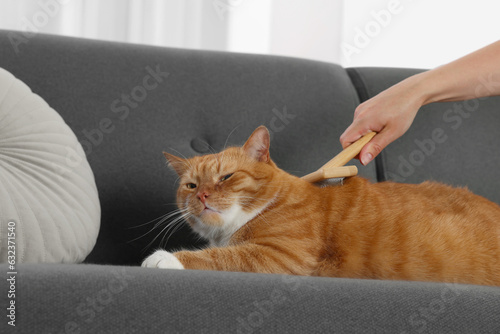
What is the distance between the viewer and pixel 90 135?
5.33 feet

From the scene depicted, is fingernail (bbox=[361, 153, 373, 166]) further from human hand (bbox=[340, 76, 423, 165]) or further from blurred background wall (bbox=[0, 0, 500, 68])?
blurred background wall (bbox=[0, 0, 500, 68])

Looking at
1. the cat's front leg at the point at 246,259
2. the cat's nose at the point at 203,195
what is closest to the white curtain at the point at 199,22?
the cat's nose at the point at 203,195

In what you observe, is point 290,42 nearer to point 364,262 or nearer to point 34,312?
point 364,262

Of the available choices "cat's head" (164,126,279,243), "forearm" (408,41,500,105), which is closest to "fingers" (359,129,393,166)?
"forearm" (408,41,500,105)

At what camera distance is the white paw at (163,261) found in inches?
41.4

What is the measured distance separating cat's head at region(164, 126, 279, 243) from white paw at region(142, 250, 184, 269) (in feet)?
0.86

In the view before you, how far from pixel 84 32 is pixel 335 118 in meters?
1.27

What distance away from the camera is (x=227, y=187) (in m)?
1.35

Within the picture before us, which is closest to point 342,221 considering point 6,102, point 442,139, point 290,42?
point 442,139

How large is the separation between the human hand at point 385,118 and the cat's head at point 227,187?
257 mm

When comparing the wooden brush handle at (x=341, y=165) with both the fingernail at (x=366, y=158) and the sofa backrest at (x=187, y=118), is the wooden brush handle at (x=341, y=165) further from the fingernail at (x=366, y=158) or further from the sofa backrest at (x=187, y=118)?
the sofa backrest at (x=187, y=118)

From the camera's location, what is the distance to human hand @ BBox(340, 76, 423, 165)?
141cm

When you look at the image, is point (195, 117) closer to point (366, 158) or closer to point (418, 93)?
point (366, 158)

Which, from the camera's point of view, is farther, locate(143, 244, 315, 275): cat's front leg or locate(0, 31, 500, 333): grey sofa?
locate(0, 31, 500, 333): grey sofa
